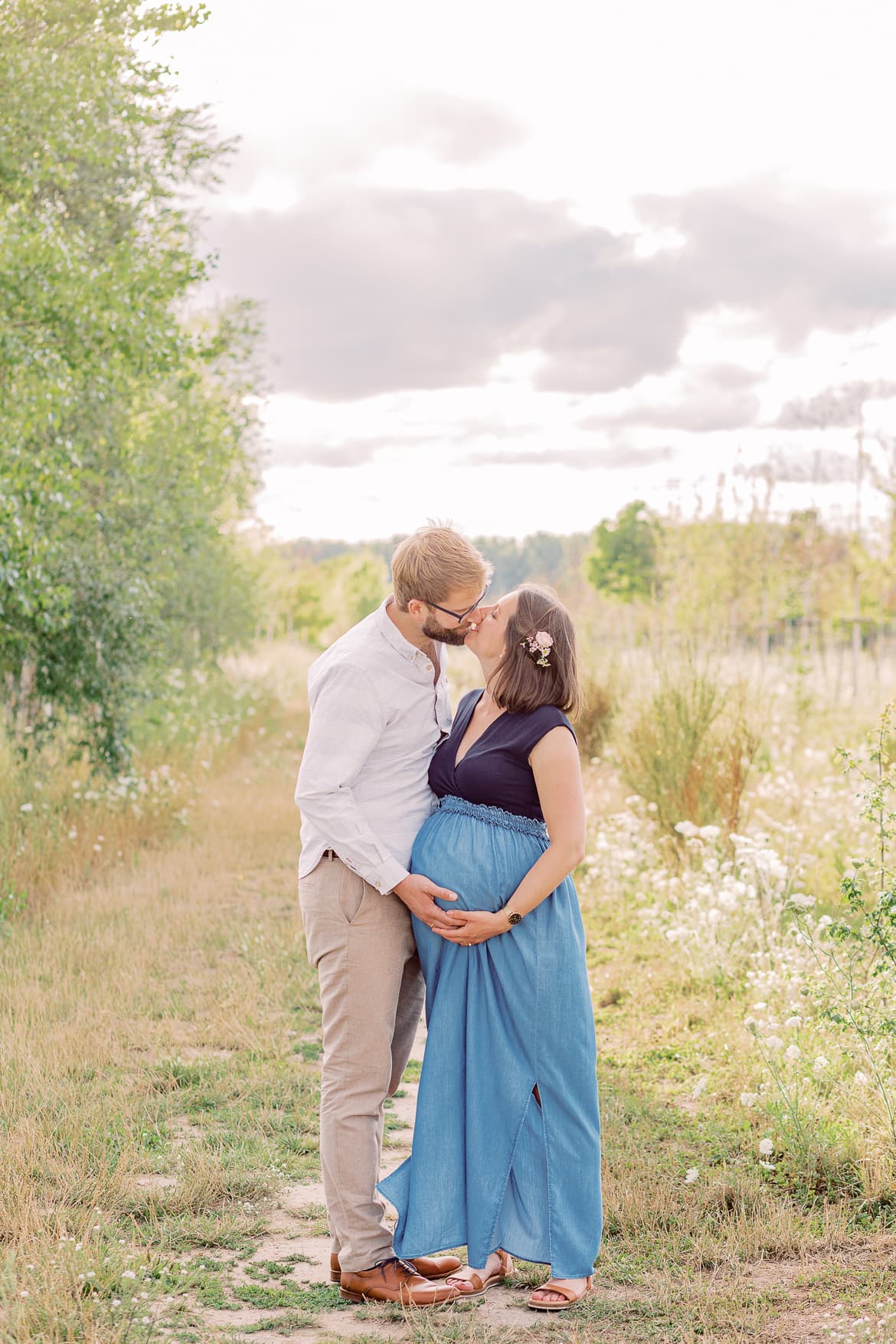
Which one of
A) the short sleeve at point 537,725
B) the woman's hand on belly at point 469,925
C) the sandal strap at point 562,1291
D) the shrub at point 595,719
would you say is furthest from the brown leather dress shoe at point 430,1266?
the shrub at point 595,719

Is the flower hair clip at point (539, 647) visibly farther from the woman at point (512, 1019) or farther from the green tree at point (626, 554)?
the green tree at point (626, 554)

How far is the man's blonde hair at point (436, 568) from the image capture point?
3361mm

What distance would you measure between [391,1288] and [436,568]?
7.05 ft

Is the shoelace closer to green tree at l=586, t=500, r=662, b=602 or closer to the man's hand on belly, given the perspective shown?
the man's hand on belly

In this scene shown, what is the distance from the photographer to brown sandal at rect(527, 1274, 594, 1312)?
3.37 metres

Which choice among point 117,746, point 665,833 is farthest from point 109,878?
point 665,833

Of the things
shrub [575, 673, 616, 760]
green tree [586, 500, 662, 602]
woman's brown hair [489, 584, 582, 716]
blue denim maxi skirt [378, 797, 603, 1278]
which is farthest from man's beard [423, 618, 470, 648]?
green tree [586, 500, 662, 602]

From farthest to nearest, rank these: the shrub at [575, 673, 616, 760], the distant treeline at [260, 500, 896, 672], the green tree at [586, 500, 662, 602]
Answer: the green tree at [586, 500, 662, 602] < the distant treeline at [260, 500, 896, 672] < the shrub at [575, 673, 616, 760]

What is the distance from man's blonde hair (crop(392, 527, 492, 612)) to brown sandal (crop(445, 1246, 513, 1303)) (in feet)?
6.56

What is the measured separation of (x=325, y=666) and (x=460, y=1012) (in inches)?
44.5

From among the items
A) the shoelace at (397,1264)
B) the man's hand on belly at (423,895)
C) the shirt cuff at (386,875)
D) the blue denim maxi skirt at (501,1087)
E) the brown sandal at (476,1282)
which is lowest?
the brown sandal at (476,1282)

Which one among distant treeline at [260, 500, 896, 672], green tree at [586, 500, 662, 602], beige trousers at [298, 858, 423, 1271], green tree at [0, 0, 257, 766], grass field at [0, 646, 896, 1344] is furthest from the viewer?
green tree at [586, 500, 662, 602]

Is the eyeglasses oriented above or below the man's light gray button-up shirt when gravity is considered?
above

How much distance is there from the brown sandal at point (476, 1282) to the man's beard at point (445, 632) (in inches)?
72.9
